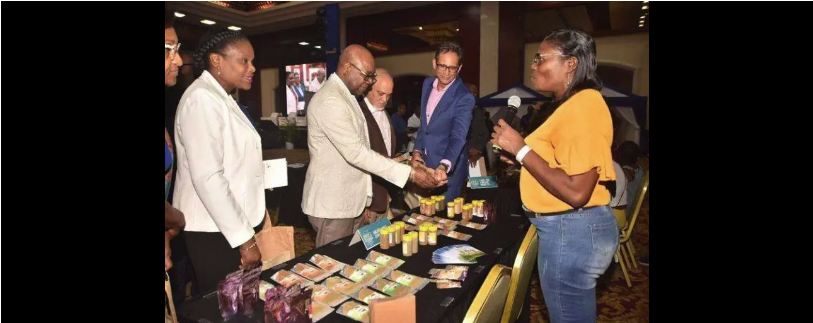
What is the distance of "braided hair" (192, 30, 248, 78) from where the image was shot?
1.49 meters

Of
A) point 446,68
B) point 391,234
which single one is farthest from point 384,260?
point 446,68

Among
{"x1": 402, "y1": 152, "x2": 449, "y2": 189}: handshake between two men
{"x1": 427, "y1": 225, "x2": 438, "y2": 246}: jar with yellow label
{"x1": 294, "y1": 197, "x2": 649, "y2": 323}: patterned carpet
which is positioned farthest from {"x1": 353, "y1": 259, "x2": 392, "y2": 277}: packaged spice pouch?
{"x1": 294, "y1": 197, "x2": 649, "y2": 323}: patterned carpet

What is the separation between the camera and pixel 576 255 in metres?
1.35

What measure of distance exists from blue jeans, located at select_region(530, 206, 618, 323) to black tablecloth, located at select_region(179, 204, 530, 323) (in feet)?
0.81

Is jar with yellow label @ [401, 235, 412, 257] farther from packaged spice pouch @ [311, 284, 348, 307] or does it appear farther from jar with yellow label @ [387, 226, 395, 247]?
packaged spice pouch @ [311, 284, 348, 307]

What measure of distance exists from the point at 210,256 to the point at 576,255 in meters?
1.24

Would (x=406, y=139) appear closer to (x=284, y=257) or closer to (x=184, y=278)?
(x=184, y=278)

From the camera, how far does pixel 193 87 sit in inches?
55.4

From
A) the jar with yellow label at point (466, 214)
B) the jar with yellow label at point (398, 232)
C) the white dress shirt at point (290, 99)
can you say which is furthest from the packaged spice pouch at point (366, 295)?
the white dress shirt at point (290, 99)

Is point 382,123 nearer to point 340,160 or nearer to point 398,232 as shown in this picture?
point 340,160

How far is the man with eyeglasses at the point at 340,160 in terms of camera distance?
198 cm

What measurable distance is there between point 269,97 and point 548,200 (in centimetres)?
1318

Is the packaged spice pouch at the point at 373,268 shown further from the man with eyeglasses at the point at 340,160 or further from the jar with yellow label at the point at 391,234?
the man with eyeglasses at the point at 340,160
